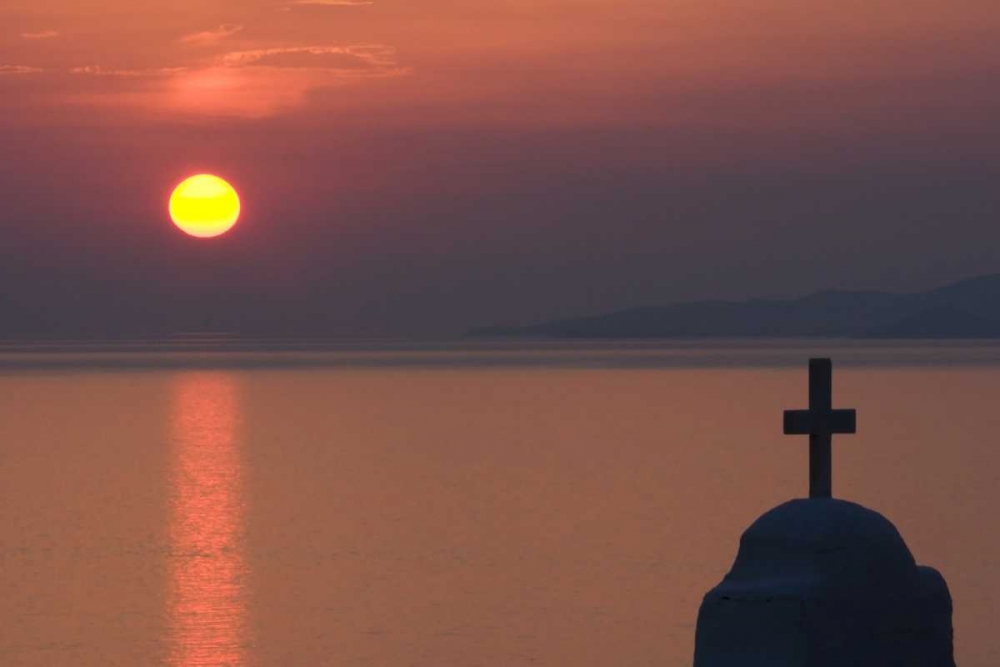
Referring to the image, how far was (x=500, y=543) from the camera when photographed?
40281 mm

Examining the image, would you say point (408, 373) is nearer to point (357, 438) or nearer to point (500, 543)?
point (357, 438)

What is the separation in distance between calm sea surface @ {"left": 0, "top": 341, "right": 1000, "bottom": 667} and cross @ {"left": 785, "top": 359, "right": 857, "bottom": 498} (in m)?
16.5

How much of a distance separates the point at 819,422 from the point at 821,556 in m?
1.64

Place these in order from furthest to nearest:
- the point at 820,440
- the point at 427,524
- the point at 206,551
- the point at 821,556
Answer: the point at 427,524
the point at 206,551
the point at 820,440
the point at 821,556

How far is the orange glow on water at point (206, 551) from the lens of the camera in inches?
1120

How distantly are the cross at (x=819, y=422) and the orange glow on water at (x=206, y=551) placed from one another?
17.3m

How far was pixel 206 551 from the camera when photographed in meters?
40.2

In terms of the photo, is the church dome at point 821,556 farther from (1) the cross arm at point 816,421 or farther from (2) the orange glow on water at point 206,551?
(2) the orange glow on water at point 206,551

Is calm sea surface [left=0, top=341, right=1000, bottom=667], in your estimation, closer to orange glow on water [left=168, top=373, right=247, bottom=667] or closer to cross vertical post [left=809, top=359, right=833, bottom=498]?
orange glow on water [left=168, top=373, right=247, bottom=667]

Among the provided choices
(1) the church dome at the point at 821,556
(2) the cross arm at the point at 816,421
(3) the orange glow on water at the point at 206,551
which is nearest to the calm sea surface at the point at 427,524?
(3) the orange glow on water at the point at 206,551

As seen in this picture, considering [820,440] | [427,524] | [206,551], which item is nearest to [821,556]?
[820,440]

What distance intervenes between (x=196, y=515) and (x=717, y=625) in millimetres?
41088

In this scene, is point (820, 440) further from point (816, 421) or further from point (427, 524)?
point (427, 524)

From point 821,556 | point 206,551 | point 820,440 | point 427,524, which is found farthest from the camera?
point 427,524
